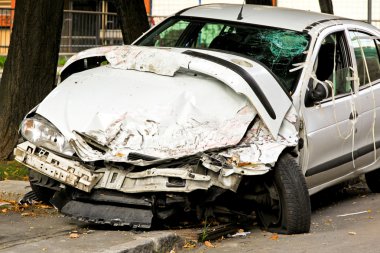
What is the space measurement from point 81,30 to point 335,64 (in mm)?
21077

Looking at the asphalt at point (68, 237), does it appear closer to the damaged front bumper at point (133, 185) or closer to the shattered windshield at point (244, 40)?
the damaged front bumper at point (133, 185)

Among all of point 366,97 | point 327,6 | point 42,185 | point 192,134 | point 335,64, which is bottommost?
point 42,185

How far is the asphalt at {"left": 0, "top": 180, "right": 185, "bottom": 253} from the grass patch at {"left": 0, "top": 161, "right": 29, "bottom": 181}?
1.80m

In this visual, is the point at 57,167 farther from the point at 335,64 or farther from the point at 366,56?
the point at 366,56

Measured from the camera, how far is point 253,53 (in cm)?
849

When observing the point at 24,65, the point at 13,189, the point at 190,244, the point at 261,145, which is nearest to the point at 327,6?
the point at 24,65

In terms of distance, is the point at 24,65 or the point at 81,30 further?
the point at 81,30

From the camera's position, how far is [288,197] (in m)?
7.05

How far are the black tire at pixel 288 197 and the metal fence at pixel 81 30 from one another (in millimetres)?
22033

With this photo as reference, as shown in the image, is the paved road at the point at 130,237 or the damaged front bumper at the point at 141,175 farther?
the damaged front bumper at the point at 141,175

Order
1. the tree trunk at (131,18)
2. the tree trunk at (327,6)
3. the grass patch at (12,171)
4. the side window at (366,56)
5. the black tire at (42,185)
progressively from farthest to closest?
the tree trunk at (327,6) → the tree trunk at (131,18) → the grass patch at (12,171) → the side window at (366,56) → the black tire at (42,185)

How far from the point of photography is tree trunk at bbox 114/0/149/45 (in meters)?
12.4

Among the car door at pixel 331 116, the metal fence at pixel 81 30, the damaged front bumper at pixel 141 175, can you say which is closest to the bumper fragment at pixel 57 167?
the damaged front bumper at pixel 141 175

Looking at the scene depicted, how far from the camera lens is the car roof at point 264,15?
8.74m
